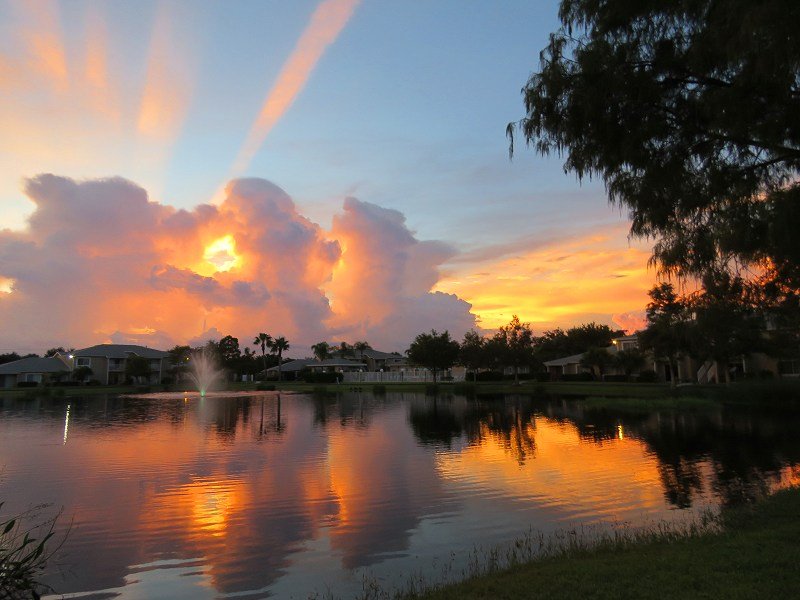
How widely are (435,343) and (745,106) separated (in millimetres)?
77476

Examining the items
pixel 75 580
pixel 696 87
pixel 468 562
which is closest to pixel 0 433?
pixel 75 580

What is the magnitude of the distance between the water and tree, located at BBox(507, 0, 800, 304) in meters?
6.92

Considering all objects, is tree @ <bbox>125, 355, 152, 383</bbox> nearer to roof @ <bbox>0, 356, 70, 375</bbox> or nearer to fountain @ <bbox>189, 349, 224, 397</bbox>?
fountain @ <bbox>189, 349, 224, 397</bbox>

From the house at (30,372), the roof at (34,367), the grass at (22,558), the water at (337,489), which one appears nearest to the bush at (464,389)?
the water at (337,489)

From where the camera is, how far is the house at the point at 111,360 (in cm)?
9919

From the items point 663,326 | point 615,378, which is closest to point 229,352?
point 615,378

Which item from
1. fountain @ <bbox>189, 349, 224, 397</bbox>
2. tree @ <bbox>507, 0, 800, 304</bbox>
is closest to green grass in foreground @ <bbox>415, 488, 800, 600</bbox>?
tree @ <bbox>507, 0, 800, 304</bbox>

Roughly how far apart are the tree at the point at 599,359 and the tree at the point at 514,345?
8463 mm

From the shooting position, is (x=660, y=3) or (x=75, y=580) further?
(x=75, y=580)

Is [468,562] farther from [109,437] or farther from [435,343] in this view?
[435,343]

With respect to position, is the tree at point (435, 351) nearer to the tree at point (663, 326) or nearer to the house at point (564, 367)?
the house at point (564, 367)

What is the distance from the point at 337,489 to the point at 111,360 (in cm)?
9877

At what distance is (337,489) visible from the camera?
16.2 m

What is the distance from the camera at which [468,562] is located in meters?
9.93
